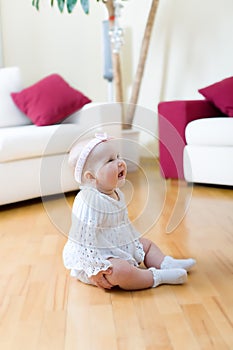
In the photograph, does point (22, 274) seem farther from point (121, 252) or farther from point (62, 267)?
point (121, 252)

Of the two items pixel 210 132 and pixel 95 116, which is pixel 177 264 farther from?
pixel 95 116

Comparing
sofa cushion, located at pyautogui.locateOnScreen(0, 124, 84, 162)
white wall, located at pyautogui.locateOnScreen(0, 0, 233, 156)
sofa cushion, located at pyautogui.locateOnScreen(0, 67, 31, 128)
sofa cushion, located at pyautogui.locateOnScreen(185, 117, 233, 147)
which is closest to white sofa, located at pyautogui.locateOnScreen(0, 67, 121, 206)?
sofa cushion, located at pyautogui.locateOnScreen(0, 124, 84, 162)

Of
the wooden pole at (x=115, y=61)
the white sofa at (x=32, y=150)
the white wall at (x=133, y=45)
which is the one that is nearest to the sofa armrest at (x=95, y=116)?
the white sofa at (x=32, y=150)

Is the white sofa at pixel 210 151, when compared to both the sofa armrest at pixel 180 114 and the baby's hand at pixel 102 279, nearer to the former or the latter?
the sofa armrest at pixel 180 114

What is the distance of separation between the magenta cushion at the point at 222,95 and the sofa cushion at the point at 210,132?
0.17 meters

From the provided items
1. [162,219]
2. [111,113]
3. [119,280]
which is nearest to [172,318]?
[119,280]

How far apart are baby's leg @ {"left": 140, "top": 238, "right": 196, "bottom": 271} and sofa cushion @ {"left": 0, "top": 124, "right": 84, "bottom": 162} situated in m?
1.08

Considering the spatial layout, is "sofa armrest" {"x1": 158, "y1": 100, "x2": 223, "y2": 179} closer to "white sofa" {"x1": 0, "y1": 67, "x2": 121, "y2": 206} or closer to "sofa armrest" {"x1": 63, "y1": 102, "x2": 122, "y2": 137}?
"sofa armrest" {"x1": 63, "y1": 102, "x2": 122, "y2": 137}

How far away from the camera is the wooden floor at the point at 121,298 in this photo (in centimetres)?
138

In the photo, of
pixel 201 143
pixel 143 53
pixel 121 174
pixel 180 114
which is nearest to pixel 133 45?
pixel 143 53

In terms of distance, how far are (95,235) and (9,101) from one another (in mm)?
2076

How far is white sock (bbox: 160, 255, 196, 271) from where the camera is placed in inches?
72.5

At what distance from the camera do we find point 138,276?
1.71 m

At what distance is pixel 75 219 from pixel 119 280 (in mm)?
248
